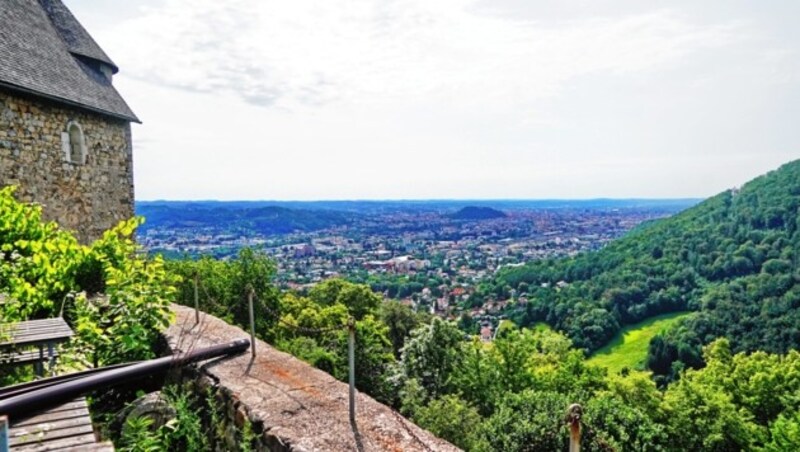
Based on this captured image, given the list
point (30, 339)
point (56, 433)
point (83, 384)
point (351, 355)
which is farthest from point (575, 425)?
point (30, 339)

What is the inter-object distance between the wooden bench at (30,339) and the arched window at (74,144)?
858 cm

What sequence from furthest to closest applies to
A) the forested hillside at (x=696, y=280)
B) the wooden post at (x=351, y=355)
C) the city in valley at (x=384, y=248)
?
the city in valley at (x=384, y=248)
the forested hillside at (x=696, y=280)
the wooden post at (x=351, y=355)

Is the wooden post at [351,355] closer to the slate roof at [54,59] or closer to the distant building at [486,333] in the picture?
the slate roof at [54,59]

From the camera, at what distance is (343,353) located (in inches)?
834

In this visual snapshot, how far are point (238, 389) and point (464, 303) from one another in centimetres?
7367

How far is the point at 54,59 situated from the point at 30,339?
10725mm

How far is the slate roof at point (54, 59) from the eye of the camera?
33.8 feet

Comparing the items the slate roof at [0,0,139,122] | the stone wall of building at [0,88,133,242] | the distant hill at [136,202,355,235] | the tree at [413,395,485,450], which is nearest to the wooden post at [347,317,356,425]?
the stone wall of building at [0,88,133,242]

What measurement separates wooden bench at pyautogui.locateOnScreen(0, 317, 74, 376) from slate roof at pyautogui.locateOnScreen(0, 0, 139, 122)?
7058 millimetres

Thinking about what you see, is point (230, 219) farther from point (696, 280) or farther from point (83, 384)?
point (83, 384)

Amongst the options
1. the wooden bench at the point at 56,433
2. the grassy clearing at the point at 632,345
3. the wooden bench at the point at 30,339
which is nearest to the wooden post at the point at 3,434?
the wooden bench at the point at 56,433

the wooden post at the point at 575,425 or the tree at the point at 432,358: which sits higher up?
the wooden post at the point at 575,425

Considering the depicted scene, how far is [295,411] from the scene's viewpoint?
12.8ft

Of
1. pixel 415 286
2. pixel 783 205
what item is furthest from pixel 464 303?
pixel 783 205
